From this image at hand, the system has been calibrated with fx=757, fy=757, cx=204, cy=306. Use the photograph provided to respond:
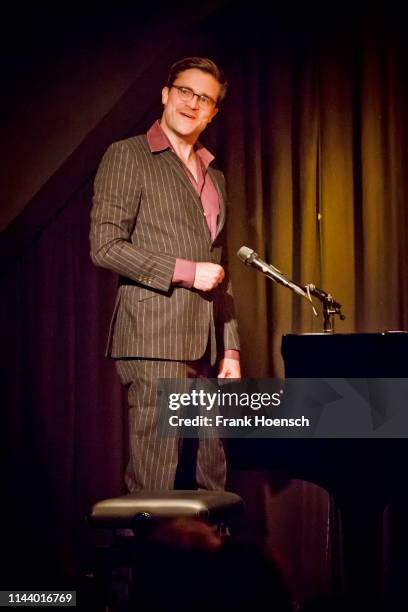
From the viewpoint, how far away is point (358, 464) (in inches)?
78.2

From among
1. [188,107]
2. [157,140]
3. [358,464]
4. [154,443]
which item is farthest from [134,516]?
[188,107]

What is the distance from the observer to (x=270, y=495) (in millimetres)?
3156

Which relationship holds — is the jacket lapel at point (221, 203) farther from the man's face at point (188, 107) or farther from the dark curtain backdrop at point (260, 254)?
the dark curtain backdrop at point (260, 254)

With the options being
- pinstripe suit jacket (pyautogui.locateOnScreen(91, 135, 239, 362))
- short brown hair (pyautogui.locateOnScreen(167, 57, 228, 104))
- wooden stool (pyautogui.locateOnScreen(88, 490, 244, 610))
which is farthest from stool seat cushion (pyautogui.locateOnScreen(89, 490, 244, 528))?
short brown hair (pyautogui.locateOnScreen(167, 57, 228, 104))

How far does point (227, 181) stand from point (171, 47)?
0.62m

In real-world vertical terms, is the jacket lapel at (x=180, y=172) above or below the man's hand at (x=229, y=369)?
above

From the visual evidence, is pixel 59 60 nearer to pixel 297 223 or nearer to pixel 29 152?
pixel 29 152

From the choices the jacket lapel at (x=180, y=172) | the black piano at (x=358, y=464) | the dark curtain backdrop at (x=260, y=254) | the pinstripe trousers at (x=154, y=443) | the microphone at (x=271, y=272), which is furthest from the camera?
the dark curtain backdrop at (x=260, y=254)

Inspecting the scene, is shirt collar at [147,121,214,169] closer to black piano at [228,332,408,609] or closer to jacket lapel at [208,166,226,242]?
jacket lapel at [208,166,226,242]

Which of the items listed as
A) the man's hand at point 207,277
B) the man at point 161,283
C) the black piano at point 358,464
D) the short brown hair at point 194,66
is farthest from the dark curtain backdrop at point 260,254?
the black piano at point 358,464

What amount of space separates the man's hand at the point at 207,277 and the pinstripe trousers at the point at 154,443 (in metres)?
0.27

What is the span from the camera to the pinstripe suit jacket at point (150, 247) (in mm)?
2453

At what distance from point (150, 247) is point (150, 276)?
0.14m

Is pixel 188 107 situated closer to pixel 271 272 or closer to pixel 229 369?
pixel 271 272
